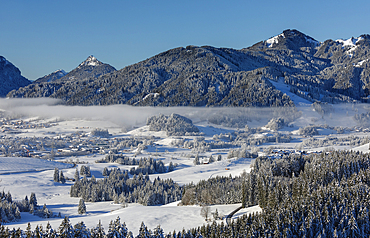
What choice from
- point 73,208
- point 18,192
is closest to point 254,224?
point 73,208

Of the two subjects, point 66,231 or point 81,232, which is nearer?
point 66,231

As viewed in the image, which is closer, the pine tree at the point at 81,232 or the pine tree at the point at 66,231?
the pine tree at the point at 66,231

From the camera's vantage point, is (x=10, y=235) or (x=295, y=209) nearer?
(x=10, y=235)

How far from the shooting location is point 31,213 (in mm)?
109125

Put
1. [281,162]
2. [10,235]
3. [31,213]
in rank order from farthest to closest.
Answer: [281,162]
[31,213]
[10,235]

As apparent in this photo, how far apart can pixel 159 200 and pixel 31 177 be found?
73481 mm

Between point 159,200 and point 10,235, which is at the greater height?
point 10,235

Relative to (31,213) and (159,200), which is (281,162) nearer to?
(159,200)

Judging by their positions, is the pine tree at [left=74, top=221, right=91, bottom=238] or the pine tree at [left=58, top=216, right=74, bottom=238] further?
the pine tree at [left=74, top=221, right=91, bottom=238]

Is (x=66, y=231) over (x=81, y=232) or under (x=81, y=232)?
over

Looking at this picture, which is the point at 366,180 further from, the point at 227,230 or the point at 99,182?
the point at 99,182

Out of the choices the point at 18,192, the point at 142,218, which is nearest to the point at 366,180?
the point at 142,218

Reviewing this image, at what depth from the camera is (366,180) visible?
101 metres

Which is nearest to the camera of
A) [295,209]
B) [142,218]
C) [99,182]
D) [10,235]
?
[10,235]
